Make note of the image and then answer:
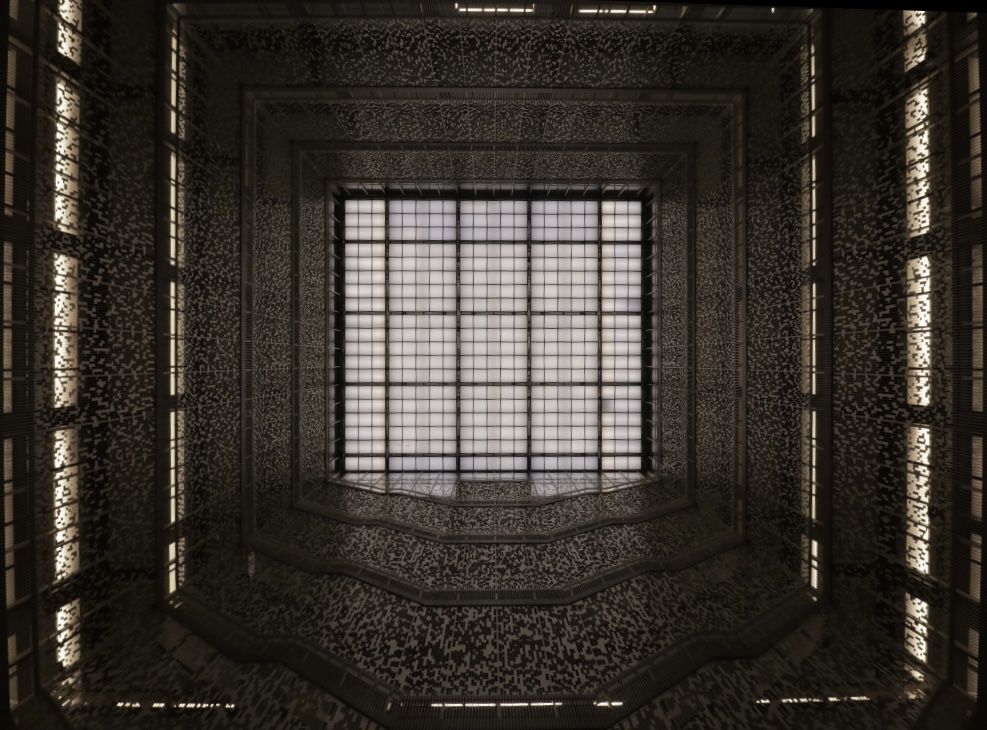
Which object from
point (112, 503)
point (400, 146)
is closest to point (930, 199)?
point (400, 146)

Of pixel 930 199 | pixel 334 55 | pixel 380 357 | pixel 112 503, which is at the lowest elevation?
pixel 112 503

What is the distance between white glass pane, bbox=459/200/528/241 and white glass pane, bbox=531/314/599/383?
3206mm

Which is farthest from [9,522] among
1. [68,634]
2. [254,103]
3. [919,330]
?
[919,330]

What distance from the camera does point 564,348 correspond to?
1625cm

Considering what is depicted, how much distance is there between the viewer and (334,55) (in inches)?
368

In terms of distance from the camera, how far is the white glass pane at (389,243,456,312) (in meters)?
16.0

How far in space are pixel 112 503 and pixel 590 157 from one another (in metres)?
13.4

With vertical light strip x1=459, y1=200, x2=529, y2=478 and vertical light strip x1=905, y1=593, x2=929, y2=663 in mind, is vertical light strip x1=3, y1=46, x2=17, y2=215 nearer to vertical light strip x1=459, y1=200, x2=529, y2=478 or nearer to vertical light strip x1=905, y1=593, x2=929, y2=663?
vertical light strip x1=459, y1=200, x2=529, y2=478

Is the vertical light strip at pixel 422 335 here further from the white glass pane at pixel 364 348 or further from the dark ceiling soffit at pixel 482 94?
the dark ceiling soffit at pixel 482 94

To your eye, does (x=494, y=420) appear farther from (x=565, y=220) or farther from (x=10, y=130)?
(x=10, y=130)

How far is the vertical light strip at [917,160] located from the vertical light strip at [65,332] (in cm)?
1357

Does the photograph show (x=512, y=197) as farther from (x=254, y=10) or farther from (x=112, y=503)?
(x=112, y=503)

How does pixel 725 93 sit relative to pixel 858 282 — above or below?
above

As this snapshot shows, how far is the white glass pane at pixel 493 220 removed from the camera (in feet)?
52.4
